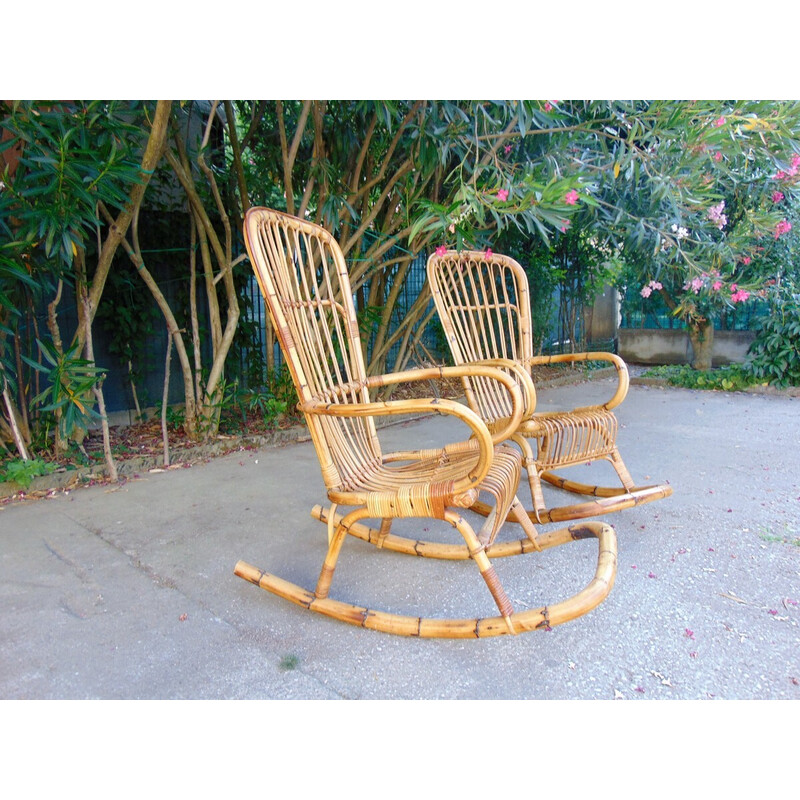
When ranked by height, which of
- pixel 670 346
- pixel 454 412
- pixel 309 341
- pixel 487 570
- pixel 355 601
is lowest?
pixel 670 346

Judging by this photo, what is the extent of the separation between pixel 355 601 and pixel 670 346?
6.93 meters

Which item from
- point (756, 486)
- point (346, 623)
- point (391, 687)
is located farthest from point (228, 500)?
point (756, 486)

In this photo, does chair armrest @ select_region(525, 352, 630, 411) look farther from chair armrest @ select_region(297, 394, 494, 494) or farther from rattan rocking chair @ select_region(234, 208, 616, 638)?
chair armrest @ select_region(297, 394, 494, 494)

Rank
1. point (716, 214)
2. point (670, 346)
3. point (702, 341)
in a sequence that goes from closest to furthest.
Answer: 1. point (716, 214)
2. point (702, 341)
3. point (670, 346)

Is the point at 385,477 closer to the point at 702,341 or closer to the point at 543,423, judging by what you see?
the point at 543,423

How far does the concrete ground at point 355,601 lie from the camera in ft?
4.68

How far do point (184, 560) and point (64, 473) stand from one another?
1.36 meters

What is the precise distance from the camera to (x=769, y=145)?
3039 mm

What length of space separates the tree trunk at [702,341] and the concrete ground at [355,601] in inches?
151

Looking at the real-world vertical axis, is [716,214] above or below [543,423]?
above

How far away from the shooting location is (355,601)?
1831 millimetres

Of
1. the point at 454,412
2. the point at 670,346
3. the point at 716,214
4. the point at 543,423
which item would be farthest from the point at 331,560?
→ the point at 670,346

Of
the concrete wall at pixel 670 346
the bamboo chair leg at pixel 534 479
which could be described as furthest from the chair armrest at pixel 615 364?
the concrete wall at pixel 670 346
